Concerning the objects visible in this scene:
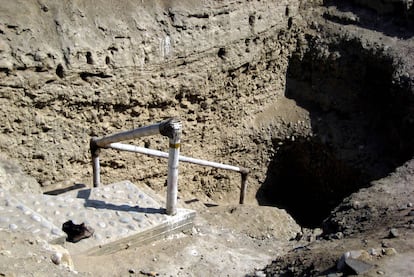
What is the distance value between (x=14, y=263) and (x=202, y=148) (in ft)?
18.0

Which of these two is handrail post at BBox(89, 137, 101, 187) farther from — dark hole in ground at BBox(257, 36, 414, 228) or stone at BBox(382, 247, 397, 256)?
dark hole in ground at BBox(257, 36, 414, 228)

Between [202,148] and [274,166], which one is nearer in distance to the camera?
[202,148]

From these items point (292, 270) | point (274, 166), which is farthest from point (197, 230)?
point (274, 166)

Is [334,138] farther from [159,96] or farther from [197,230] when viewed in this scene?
[197,230]

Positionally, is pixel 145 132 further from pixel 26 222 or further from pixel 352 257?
pixel 352 257

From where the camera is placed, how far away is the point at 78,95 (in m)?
7.22

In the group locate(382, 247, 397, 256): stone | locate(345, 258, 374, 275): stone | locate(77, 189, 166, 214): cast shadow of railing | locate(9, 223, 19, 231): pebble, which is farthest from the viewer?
locate(77, 189, 166, 214): cast shadow of railing

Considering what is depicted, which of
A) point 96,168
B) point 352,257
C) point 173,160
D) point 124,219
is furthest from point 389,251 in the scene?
point 96,168

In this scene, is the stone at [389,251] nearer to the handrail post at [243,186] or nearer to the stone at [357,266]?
the stone at [357,266]

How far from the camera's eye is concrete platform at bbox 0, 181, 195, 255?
16.7 feet

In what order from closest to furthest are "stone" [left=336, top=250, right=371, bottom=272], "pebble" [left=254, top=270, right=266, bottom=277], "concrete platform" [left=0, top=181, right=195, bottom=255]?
"stone" [left=336, top=250, right=371, bottom=272]
"pebble" [left=254, top=270, right=266, bottom=277]
"concrete platform" [left=0, top=181, right=195, bottom=255]

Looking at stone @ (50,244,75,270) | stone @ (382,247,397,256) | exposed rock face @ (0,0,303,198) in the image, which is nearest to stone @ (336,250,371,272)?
stone @ (382,247,397,256)

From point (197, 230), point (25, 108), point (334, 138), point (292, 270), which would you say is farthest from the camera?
point (334, 138)

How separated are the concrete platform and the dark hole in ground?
4.58 m
